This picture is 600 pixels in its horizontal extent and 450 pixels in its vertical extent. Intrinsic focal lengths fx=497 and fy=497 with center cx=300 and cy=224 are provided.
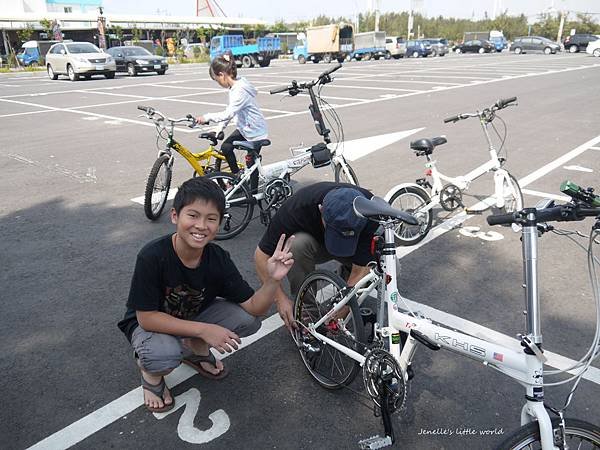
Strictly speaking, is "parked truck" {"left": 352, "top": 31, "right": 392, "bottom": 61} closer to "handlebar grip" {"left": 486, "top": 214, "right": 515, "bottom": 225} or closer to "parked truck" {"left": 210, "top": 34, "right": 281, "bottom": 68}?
"parked truck" {"left": 210, "top": 34, "right": 281, "bottom": 68}

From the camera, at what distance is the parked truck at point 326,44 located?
36.4 metres

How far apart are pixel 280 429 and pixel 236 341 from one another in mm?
522

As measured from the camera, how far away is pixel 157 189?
18.0 ft

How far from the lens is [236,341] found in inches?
103

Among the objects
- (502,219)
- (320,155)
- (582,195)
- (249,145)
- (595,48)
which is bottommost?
(595,48)

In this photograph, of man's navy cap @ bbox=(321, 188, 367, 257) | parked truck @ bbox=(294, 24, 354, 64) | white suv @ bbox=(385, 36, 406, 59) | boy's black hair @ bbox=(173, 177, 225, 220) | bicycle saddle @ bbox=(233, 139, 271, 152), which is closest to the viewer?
boy's black hair @ bbox=(173, 177, 225, 220)

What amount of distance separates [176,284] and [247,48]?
31482 mm

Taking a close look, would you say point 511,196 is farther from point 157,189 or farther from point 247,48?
point 247,48

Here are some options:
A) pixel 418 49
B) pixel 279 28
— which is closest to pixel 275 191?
pixel 418 49

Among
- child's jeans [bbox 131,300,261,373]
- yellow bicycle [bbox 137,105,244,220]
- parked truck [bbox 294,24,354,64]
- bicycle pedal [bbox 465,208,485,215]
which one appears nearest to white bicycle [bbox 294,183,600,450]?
child's jeans [bbox 131,300,261,373]

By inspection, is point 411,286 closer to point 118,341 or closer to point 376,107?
point 118,341

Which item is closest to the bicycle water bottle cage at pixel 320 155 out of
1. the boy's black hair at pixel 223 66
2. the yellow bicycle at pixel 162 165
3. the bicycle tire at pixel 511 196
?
the yellow bicycle at pixel 162 165

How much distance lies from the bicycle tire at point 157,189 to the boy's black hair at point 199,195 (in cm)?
291

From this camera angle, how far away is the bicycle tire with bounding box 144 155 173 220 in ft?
17.5
